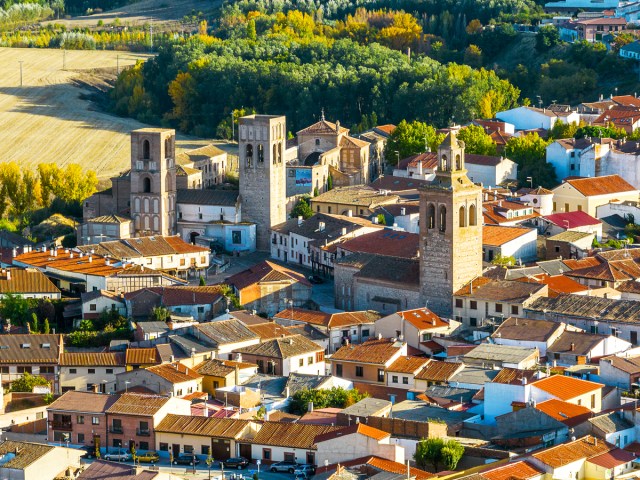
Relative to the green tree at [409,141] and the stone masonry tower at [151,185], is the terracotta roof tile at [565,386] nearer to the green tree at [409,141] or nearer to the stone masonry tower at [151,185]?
the stone masonry tower at [151,185]

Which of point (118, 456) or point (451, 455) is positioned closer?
point (451, 455)

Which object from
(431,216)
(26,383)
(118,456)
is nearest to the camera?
(118,456)

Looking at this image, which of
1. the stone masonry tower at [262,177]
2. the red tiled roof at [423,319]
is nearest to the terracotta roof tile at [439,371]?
the red tiled roof at [423,319]

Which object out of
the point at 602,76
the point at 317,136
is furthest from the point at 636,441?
the point at 602,76

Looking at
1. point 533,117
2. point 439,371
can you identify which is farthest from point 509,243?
point 533,117

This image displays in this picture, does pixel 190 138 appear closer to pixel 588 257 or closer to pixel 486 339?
pixel 588 257

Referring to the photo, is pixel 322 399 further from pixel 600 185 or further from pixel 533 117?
pixel 533 117

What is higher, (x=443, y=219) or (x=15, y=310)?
(x=443, y=219)

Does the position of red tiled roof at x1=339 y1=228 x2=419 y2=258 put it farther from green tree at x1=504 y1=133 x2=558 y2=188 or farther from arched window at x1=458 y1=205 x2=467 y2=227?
green tree at x1=504 y1=133 x2=558 y2=188

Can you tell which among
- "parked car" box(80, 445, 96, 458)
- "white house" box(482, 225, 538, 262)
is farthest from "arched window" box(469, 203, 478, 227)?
"parked car" box(80, 445, 96, 458)
